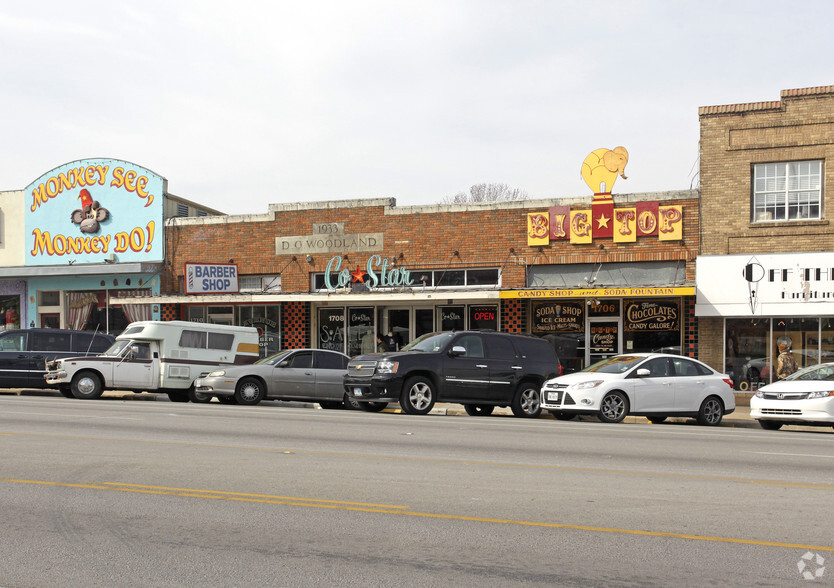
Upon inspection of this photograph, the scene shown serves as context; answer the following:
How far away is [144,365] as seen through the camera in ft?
69.3

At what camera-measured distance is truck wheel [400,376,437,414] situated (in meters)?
17.2

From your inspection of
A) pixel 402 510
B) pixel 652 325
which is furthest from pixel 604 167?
pixel 402 510

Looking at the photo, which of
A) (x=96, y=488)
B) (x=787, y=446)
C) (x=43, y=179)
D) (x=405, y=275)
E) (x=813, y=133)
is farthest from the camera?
(x=43, y=179)

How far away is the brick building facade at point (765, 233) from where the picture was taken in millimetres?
22438

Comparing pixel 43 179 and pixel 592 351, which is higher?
pixel 43 179

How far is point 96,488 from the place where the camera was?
8242mm

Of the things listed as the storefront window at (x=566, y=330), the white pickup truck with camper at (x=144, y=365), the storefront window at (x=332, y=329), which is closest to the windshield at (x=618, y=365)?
the storefront window at (x=566, y=330)

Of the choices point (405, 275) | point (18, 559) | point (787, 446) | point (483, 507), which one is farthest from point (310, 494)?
point (405, 275)

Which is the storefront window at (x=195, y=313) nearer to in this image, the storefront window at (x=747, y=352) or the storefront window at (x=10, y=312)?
the storefront window at (x=10, y=312)

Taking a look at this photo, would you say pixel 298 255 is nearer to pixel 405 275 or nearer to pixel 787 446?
→ pixel 405 275

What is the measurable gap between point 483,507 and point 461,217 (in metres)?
19.0

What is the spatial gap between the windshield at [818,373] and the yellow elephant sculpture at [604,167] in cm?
857

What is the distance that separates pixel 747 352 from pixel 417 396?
10810 mm

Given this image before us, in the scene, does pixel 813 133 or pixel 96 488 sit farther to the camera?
pixel 813 133
